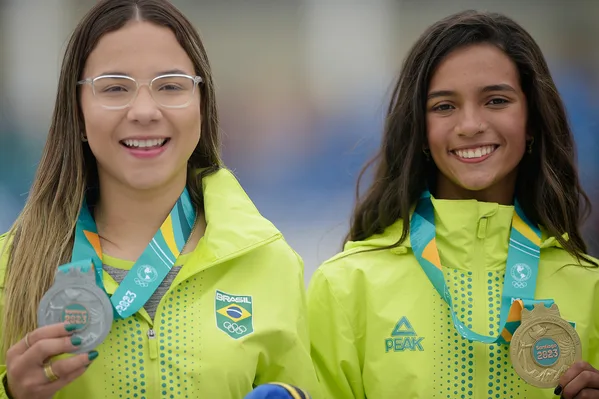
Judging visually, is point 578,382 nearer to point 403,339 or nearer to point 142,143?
point 403,339

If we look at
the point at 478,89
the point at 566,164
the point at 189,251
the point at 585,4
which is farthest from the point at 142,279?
the point at 585,4

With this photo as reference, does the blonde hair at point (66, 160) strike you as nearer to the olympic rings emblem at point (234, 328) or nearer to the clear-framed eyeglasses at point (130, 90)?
the clear-framed eyeglasses at point (130, 90)

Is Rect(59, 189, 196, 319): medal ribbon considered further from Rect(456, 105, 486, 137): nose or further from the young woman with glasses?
Rect(456, 105, 486, 137): nose

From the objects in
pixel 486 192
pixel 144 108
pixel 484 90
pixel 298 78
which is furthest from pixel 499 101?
pixel 298 78

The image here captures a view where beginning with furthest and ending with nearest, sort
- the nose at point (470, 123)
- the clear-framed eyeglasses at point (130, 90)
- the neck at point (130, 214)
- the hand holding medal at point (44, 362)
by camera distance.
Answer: the nose at point (470, 123)
the neck at point (130, 214)
the clear-framed eyeglasses at point (130, 90)
the hand holding medal at point (44, 362)

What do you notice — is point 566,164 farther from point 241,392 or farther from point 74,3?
point 74,3

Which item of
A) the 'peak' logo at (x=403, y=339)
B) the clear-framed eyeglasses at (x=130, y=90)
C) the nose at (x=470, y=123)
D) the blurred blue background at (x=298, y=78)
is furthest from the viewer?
the blurred blue background at (x=298, y=78)

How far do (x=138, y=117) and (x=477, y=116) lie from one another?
1.13m

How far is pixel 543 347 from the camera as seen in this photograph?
9.18 ft

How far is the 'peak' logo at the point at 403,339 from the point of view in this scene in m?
3.02

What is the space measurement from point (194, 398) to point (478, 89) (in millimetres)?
1368

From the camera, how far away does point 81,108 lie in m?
2.90

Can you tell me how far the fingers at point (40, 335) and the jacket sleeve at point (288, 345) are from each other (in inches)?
26.2

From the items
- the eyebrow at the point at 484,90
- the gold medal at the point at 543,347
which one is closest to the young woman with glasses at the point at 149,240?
the gold medal at the point at 543,347
